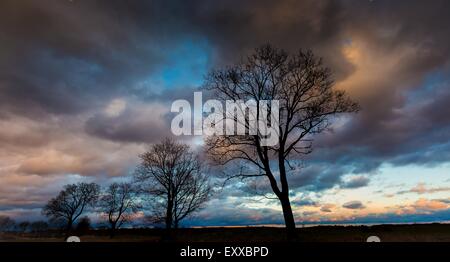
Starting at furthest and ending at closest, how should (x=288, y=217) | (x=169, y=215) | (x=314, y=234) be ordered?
1. (x=169, y=215)
2. (x=314, y=234)
3. (x=288, y=217)

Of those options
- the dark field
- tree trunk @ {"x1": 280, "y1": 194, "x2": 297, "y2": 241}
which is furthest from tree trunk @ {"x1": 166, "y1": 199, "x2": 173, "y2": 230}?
tree trunk @ {"x1": 280, "y1": 194, "x2": 297, "y2": 241}

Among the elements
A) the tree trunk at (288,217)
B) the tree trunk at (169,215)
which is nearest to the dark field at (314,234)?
the tree trunk at (288,217)

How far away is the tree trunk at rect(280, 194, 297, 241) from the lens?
22.3 meters

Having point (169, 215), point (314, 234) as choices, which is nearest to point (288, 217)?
point (314, 234)

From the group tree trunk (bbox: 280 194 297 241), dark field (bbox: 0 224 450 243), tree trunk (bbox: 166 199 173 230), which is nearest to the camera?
dark field (bbox: 0 224 450 243)

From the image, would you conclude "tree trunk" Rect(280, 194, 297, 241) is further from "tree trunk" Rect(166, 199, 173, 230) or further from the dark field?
"tree trunk" Rect(166, 199, 173, 230)

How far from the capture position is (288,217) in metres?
22.6

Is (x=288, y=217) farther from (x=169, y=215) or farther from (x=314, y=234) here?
(x=169, y=215)

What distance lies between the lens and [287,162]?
23938 millimetres

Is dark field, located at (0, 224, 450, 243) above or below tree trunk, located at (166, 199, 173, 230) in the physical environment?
below

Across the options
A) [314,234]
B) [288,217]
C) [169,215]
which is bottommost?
[314,234]

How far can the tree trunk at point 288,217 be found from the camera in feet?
73.1
